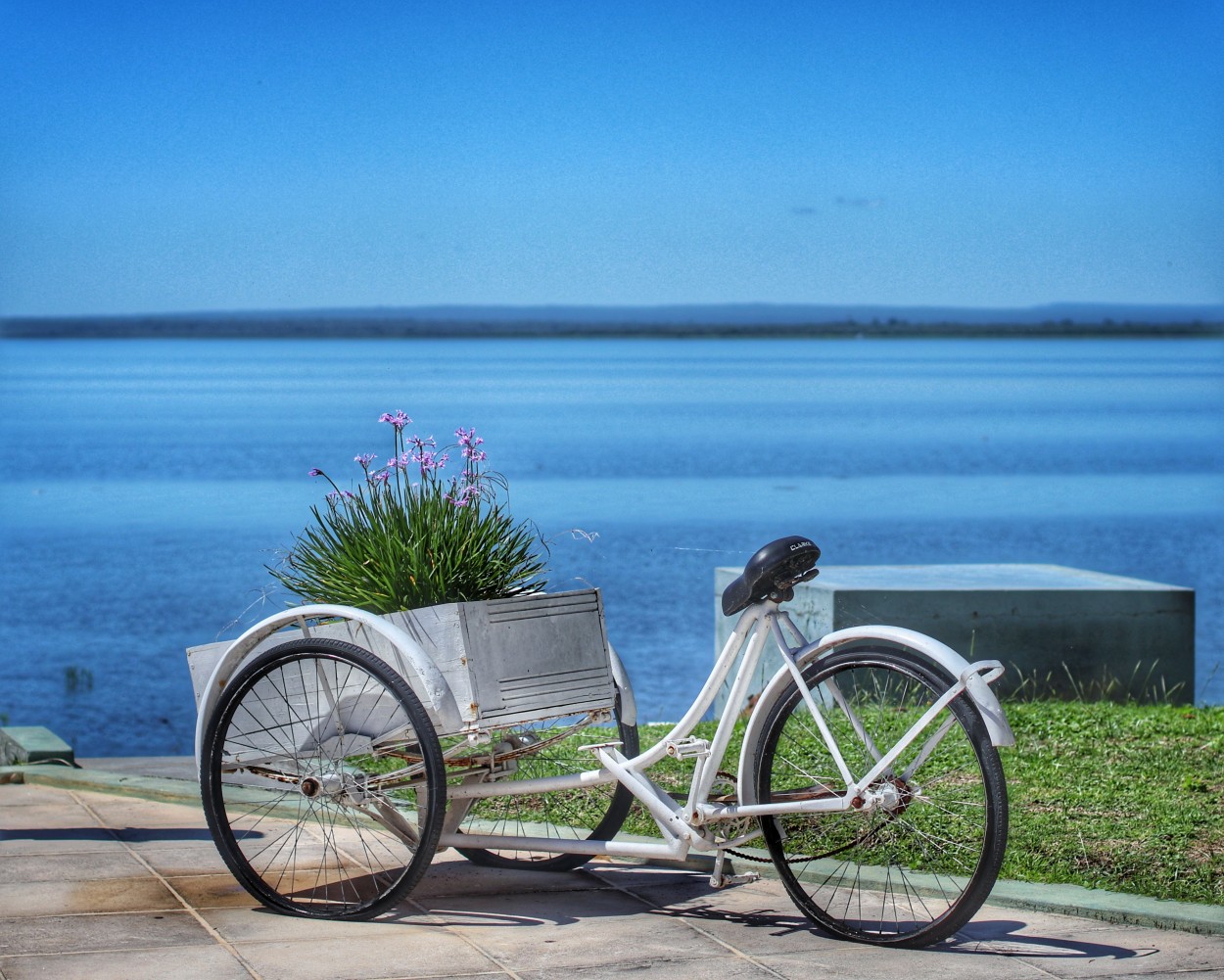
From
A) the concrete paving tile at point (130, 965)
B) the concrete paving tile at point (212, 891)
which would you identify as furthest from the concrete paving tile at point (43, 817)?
the concrete paving tile at point (130, 965)

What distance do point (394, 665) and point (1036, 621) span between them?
5069 mm

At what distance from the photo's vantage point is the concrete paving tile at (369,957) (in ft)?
14.1

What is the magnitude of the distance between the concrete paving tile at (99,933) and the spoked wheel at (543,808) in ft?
2.82

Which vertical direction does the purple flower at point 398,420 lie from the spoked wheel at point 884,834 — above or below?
above

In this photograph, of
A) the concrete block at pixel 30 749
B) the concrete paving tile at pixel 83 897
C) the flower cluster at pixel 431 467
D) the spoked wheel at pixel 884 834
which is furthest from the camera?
the concrete block at pixel 30 749

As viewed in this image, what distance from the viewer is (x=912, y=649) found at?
4531mm

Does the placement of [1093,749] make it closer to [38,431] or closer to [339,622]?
[339,622]

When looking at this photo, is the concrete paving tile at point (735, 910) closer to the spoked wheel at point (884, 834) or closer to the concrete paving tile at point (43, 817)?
the spoked wheel at point (884, 834)

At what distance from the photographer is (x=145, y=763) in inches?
304

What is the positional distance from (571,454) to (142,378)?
94529mm

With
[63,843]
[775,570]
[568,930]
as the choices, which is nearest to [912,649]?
[775,570]

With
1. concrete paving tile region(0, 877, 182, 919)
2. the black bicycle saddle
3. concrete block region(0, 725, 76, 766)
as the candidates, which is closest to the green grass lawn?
the black bicycle saddle

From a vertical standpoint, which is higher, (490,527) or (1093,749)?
(490,527)

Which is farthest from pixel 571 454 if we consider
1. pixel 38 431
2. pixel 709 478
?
pixel 38 431
